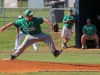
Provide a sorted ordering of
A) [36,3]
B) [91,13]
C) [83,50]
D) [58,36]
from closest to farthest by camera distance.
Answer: [83,50] → [91,13] → [58,36] → [36,3]

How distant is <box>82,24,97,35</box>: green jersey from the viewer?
1966 centimetres

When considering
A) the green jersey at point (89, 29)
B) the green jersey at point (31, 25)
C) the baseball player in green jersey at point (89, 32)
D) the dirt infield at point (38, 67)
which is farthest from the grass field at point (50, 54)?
the green jersey at point (31, 25)

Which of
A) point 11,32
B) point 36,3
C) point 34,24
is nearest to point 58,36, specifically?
point 11,32

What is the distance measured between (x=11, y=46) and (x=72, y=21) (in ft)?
11.0

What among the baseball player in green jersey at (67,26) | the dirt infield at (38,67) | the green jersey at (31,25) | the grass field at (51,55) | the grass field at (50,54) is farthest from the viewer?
the baseball player in green jersey at (67,26)

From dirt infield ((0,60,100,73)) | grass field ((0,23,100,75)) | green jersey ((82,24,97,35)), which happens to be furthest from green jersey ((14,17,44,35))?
green jersey ((82,24,97,35))

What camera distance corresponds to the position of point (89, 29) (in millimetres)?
19688

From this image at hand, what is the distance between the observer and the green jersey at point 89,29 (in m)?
19.7

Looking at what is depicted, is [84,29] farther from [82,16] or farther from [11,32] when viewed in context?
[11,32]

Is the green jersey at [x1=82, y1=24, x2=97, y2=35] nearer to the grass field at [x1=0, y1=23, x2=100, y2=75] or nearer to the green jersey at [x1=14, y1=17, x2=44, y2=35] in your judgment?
the grass field at [x1=0, y1=23, x2=100, y2=75]

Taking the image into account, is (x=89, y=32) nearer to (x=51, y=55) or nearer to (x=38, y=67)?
(x=51, y=55)

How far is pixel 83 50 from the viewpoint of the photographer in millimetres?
19391

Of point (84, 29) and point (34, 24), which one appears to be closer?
point (34, 24)

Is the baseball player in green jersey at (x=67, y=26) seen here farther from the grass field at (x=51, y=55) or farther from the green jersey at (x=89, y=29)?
the green jersey at (x=89, y=29)
